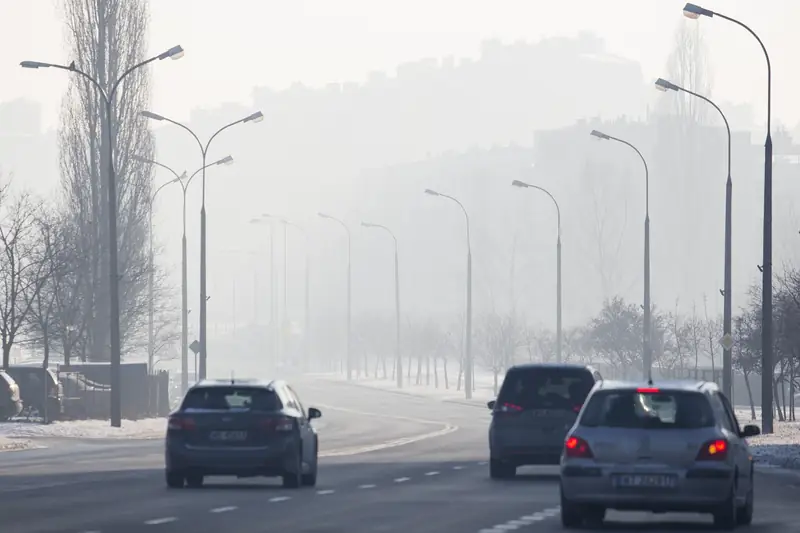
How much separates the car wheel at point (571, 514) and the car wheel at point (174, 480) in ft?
26.3

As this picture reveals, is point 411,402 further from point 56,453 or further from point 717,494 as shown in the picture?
point 717,494

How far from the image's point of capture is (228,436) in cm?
2492

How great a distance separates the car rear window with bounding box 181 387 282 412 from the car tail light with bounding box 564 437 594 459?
25.9 feet

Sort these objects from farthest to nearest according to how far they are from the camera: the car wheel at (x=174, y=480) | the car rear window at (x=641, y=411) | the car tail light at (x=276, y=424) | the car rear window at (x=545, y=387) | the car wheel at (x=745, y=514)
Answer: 1. the car rear window at (x=545, y=387)
2. the car wheel at (x=174, y=480)
3. the car tail light at (x=276, y=424)
4. the car wheel at (x=745, y=514)
5. the car rear window at (x=641, y=411)

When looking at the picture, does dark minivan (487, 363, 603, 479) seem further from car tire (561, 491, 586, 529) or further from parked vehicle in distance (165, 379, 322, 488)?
car tire (561, 491, 586, 529)

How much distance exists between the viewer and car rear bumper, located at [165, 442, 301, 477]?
2484 centimetres

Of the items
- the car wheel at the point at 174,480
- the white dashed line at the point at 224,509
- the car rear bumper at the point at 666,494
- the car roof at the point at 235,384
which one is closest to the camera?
the car rear bumper at the point at 666,494

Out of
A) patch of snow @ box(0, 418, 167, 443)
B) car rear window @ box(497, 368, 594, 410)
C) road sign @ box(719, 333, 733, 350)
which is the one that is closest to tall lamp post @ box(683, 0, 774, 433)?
road sign @ box(719, 333, 733, 350)

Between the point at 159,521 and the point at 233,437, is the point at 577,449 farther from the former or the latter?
the point at 233,437

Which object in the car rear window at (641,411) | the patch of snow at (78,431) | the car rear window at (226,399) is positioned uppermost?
the car rear window at (641,411)

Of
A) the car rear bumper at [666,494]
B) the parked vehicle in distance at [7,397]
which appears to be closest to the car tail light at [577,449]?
the car rear bumper at [666,494]

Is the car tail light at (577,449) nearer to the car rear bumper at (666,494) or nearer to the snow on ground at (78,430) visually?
the car rear bumper at (666,494)

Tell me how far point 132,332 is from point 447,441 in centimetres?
3770

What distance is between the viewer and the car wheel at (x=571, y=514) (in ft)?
59.6
